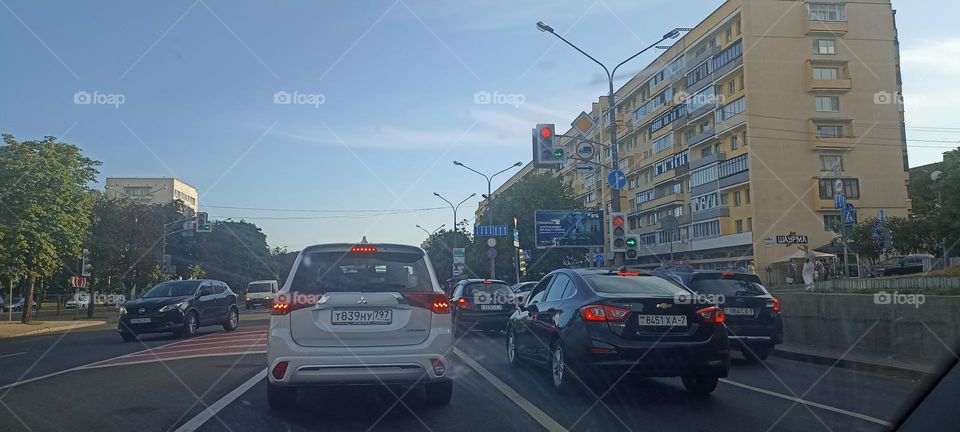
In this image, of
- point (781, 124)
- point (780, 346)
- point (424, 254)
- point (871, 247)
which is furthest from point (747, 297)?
point (781, 124)

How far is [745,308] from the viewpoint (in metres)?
12.0

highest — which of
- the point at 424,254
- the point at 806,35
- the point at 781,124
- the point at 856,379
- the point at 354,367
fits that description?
the point at 806,35

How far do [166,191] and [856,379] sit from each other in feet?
475

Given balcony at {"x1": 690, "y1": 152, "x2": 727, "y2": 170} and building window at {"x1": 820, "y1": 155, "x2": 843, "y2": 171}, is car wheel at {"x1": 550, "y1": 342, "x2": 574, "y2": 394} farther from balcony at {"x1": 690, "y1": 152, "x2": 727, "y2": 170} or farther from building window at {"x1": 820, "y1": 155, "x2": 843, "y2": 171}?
balcony at {"x1": 690, "y1": 152, "x2": 727, "y2": 170}

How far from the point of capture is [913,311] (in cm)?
1116

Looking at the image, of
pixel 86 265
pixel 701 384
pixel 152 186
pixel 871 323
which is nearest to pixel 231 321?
pixel 701 384

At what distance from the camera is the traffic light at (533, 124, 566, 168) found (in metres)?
19.9

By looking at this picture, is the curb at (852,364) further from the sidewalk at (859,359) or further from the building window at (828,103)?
the building window at (828,103)

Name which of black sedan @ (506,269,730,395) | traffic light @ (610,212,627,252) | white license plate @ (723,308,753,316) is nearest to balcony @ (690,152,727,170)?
traffic light @ (610,212,627,252)

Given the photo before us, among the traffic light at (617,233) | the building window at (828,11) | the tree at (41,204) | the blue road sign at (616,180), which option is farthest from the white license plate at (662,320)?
the building window at (828,11)

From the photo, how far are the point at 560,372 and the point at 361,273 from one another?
8.87ft

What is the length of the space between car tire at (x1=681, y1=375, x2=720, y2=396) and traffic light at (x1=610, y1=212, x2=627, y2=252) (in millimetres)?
13296

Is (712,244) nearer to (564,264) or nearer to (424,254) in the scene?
(564,264)

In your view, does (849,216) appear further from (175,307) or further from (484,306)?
(175,307)
